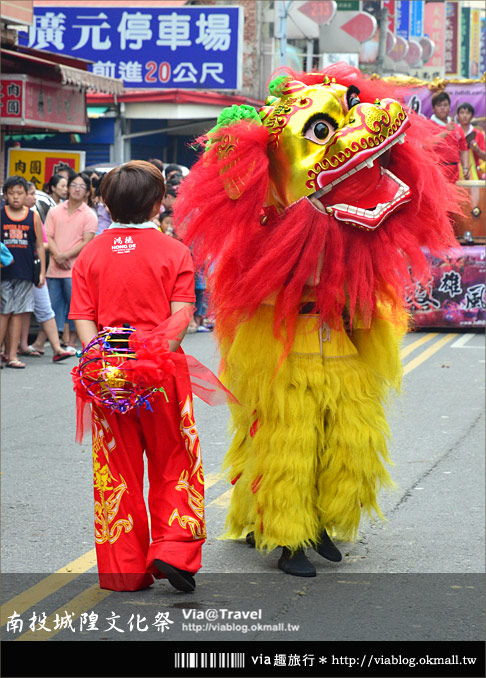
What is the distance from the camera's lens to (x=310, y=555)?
4.89 metres

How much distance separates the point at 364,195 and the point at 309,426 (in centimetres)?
98

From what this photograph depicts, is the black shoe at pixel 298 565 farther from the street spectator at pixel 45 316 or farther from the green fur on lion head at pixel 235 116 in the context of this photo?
the street spectator at pixel 45 316

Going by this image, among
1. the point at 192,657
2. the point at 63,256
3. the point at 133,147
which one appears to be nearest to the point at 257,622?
the point at 192,657

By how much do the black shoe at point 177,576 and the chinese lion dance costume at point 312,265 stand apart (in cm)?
40

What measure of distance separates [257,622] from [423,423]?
430 centimetres

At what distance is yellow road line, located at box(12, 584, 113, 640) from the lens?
153 inches

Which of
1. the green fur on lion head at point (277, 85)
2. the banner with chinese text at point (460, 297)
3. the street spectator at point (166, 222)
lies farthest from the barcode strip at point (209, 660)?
the banner with chinese text at point (460, 297)

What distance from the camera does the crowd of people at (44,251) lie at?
10.5 metres

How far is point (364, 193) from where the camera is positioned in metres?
4.56

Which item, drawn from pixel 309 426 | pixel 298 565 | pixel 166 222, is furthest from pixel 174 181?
pixel 298 565

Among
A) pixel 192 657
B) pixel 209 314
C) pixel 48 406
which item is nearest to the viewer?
pixel 192 657

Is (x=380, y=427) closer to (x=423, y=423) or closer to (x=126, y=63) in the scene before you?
(x=423, y=423)

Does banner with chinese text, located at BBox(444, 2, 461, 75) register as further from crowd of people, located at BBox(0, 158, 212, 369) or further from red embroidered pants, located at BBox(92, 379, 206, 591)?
red embroidered pants, located at BBox(92, 379, 206, 591)

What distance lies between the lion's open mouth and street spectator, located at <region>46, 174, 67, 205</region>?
835cm
